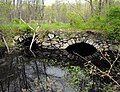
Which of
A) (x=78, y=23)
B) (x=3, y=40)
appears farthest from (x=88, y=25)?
(x=3, y=40)

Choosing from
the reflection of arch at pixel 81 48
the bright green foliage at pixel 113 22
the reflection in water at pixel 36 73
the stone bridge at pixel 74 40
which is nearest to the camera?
the reflection in water at pixel 36 73

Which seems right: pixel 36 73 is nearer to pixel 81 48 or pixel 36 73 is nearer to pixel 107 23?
pixel 107 23

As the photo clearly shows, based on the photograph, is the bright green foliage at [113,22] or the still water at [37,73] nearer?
the still water at [37,73]

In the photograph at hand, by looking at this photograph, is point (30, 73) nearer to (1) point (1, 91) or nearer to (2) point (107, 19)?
(1) point (1, 91)

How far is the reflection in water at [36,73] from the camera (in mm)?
11766

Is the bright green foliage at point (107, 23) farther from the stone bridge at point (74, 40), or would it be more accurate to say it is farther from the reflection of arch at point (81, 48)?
the reflection of arch at point (81, 48)

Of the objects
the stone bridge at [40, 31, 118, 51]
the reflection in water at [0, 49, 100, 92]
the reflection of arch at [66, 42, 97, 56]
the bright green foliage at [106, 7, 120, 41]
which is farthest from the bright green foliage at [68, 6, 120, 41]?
the reflection in water at [0, 49, 100, 92]

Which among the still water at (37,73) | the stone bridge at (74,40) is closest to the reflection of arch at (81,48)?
the stone bridge at (74,40)

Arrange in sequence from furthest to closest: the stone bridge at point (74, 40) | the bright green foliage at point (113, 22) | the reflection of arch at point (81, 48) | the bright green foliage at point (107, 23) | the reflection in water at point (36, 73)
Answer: the reflection of arch at point (81, 48)
the stone bridge at point (74, 40)
the bright green foliage at point (107, 23)
the bright green foliage at point (113, 22)
the reflection in water at point (36, 73)

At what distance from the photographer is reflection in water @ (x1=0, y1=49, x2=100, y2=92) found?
11766 millimetres

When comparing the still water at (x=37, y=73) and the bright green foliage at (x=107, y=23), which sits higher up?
the bright green foliage at (x=107, y=23)

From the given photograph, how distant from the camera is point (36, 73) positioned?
14766 millimetres

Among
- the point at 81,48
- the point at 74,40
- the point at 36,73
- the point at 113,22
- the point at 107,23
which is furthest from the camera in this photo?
the point at 81,48

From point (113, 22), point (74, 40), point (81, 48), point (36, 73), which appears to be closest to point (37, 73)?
point (36, 73)
